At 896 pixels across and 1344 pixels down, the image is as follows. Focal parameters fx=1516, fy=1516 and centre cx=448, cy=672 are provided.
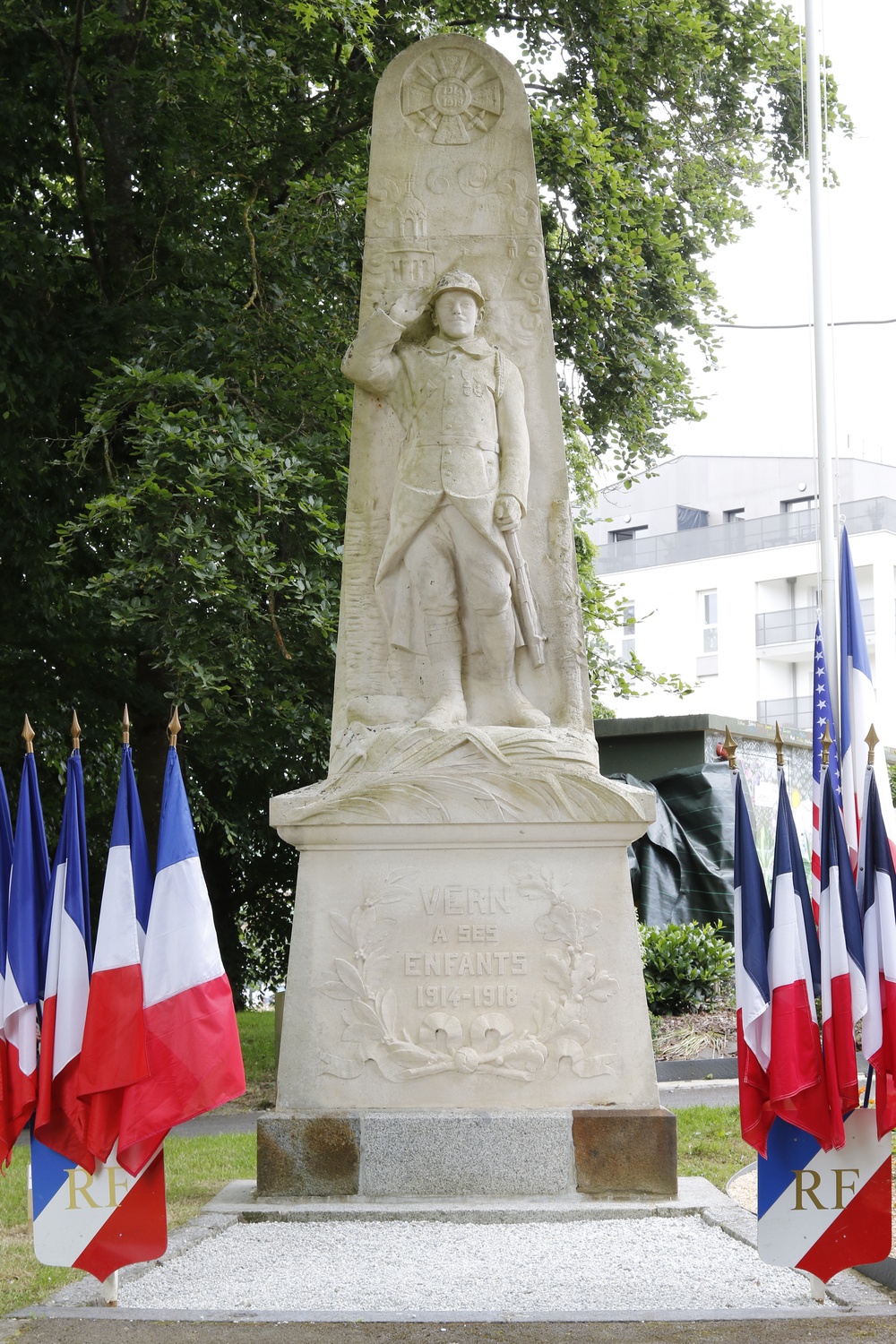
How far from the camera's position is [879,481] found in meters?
36.7

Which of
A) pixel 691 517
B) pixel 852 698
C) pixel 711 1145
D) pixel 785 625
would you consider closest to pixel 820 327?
pixel 852 698

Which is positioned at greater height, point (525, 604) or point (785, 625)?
point (785, 625)

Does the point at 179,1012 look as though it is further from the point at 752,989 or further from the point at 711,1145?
the point at 711,1145

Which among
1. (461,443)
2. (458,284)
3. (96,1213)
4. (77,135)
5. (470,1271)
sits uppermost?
(77,135)

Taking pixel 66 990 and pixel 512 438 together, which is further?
pixel 512 438

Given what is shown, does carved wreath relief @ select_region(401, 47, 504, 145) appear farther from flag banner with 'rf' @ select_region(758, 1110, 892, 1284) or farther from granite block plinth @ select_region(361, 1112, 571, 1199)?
flag banner with 'rf' @ select_region(758, 1110, 892, 1284)

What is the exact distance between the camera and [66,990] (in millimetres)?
5047

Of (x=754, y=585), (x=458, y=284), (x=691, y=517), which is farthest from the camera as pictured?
(x=691, y=517)

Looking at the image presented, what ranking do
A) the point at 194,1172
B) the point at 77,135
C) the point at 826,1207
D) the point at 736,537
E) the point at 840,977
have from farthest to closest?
1. the point at 736,537
2. the point at 77,135
3. the point at 194,1172
4. the point at 840,977
5. the point at 826,1207

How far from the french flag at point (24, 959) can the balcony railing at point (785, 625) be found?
30.8m

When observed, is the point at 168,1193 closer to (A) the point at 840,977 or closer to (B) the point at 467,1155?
(B) the point at 467,1155

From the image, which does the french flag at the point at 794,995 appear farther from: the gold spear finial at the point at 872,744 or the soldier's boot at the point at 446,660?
the soldier's boot at the point at 446,660

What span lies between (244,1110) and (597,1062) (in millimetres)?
4955

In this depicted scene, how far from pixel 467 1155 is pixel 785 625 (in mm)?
30312
